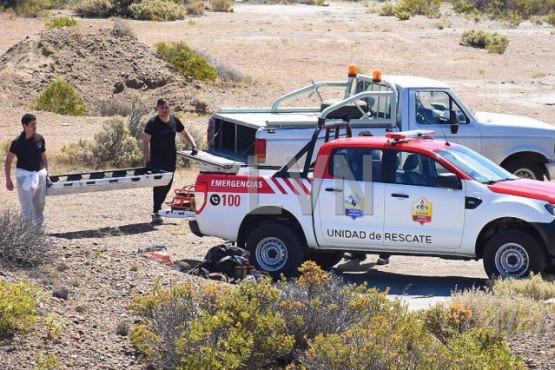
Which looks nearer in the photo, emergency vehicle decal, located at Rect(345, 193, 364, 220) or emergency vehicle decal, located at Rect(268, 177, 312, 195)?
emergency vehicle decal, located at Rect(345, 193, 364, 220)

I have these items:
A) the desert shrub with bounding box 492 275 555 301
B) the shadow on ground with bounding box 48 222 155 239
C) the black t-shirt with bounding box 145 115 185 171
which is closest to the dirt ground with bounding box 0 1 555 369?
the shadow on ground with bounding box 48 222 155 239

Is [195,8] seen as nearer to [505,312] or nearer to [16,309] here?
[505,312]

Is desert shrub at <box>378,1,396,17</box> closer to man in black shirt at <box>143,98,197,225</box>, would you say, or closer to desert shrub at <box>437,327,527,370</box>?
man in black shirt at <box>143,98,197,225</box>

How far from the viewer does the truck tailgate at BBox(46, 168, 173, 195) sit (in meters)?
14.8

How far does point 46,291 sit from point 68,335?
102 cm

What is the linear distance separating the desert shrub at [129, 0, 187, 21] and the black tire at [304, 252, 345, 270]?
4023 cm

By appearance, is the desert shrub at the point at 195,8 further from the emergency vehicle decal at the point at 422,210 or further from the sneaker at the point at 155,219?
the emergency vehicle decal at the point at 422,210

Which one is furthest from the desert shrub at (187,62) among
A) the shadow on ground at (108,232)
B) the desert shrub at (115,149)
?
the shadow on ground at (108,232)

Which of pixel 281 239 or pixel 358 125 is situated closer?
pixel 281 239

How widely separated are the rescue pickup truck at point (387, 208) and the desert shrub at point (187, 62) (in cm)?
1925

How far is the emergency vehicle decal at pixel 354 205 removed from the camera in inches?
494

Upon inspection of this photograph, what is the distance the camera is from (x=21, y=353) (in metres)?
8.60

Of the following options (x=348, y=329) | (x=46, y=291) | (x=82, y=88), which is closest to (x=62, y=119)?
(x=82, y=88)

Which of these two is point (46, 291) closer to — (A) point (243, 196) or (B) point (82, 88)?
(A) point (243, 196)
